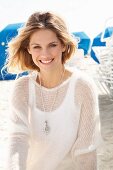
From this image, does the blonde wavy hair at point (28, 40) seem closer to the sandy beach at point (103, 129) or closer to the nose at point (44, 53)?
the nose at point (44, 53)

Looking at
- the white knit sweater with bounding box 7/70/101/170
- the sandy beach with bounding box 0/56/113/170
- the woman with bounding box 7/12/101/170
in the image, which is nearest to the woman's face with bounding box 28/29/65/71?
the woman with bounding box 7/12/101/170

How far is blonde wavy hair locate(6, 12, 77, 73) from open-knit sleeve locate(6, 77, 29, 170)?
3.2 inches

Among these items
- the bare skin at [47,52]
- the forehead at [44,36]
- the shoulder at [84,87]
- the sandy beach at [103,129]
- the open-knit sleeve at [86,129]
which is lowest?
the sandy beach at [103,129]

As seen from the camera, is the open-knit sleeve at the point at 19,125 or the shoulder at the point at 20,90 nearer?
the open-knit sleeve at the point at 19,125

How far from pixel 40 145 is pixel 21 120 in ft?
0.48

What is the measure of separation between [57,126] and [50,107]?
0.35ft

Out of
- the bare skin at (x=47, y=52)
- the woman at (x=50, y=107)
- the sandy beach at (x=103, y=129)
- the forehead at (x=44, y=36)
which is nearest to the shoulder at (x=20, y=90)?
the woman at (x=50, y=107)

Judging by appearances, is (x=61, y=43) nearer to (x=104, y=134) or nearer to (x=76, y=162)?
(x=76, y=162)

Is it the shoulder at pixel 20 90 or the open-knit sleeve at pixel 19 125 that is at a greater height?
the shoulder at pixel 20 90

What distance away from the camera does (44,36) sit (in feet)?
5.67

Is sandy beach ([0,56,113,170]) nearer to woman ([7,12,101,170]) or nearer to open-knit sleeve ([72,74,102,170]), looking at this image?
woman ([7,12,101,170])

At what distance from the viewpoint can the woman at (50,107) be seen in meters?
1.73

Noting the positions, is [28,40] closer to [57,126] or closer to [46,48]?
[46,48]

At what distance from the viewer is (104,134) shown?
323 centimetres
